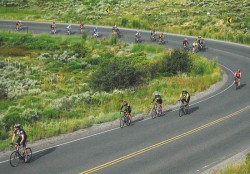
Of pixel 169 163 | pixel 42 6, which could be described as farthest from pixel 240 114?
pixel 42 6

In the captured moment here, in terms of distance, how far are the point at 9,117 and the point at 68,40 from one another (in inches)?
1227

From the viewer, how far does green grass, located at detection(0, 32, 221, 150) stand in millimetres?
24625

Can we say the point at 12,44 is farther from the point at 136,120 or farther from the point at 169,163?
the point at 169,163

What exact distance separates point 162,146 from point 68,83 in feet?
59.9

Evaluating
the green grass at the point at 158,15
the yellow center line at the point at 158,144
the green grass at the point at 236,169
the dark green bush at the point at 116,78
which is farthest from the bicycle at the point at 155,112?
the green grass at the point at 158,15

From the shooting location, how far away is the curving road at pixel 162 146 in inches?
679

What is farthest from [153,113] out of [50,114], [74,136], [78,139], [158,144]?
[50,114]

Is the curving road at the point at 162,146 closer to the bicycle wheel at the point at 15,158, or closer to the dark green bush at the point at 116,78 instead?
the bicycle wheel at the point at 15,158

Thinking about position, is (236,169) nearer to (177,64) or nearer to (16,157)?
(16,157)

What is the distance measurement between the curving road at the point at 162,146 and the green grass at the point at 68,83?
2.42m

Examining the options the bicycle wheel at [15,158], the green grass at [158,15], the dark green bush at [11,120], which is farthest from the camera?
the green grass at [158,15]

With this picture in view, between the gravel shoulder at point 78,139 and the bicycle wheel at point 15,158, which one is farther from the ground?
the bicycle wheel at point 15,158

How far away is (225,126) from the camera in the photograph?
2333 cm

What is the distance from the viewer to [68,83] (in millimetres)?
36344
